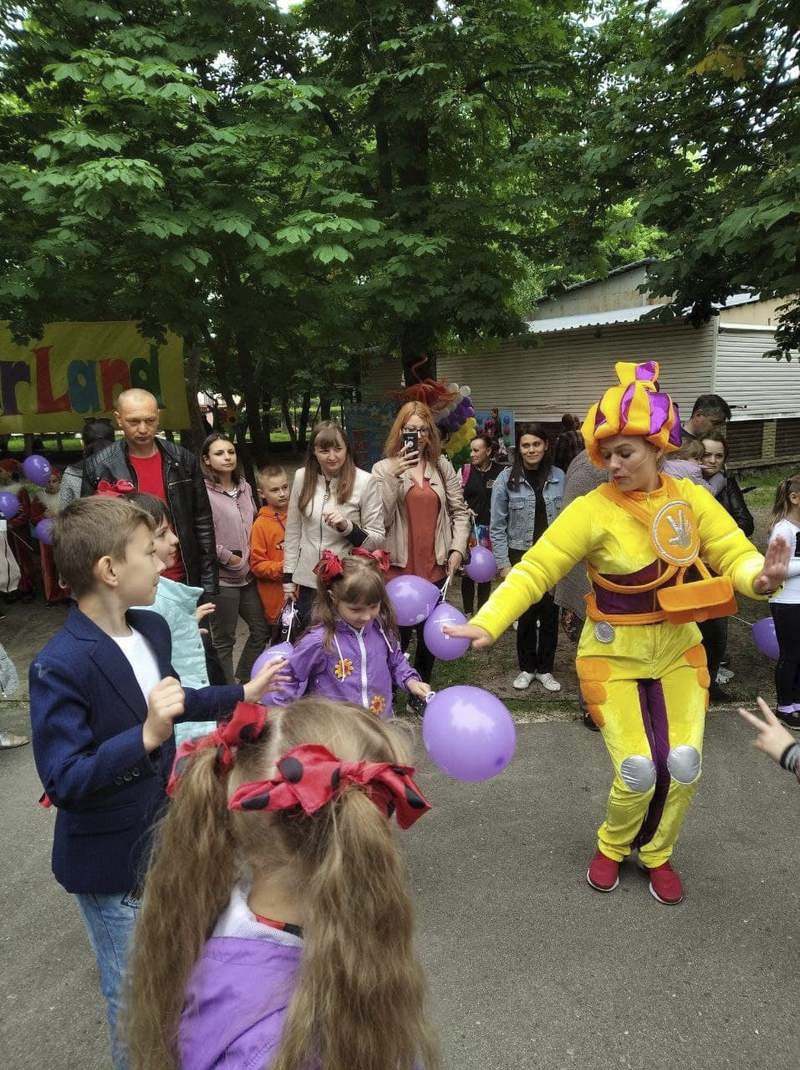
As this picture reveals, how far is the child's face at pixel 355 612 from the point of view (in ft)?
9.89

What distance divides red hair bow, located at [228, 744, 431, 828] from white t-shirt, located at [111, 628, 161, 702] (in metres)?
1.01

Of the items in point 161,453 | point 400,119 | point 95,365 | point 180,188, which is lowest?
point 161,453

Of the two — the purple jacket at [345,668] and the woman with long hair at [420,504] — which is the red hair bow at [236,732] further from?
the woman with long hair at [420,504]

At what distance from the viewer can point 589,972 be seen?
97.4 inches

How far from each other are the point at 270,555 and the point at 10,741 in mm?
1970

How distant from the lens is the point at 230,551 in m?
4.57

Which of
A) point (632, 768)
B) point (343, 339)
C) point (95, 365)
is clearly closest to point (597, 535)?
point (632, 768)

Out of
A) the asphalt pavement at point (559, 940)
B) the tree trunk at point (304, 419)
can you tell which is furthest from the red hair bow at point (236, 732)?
the tree trunk at point (304, 419)

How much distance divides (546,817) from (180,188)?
5277 millimetres

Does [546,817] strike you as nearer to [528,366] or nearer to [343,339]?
[343,339]

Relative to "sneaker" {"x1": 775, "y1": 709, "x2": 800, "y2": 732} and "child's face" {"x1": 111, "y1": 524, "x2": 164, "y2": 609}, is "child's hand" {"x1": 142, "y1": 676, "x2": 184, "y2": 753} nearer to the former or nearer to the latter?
"child's face" {"x1": 111, "y1": 524, "x2": 164, "y2": 609}

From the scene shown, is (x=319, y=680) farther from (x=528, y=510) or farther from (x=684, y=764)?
(x=528, y=510)

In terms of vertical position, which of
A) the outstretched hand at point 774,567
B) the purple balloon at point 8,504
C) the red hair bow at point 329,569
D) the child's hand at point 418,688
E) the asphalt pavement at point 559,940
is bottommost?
the asphalt pavement at point 559,940

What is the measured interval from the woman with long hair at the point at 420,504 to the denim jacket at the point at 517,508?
0.71 metres
